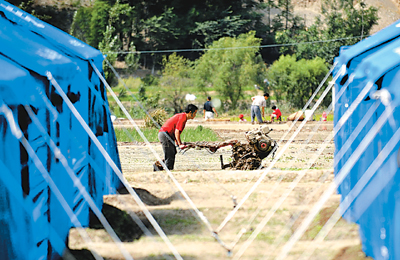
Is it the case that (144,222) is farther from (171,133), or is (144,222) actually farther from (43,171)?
(171,133)

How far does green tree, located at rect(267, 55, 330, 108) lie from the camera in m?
29.3

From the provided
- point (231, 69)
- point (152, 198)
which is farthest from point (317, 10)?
point (152, 198)

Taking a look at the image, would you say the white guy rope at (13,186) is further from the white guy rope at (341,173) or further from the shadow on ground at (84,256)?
the white guy rope at (341,173)

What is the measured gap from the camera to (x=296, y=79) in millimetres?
29094

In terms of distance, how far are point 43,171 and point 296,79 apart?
2602 cm

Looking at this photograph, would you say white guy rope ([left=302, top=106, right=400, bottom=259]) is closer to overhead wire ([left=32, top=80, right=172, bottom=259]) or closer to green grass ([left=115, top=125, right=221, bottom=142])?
overhead wire ([left=32, top=80, right=172, bottom=259])

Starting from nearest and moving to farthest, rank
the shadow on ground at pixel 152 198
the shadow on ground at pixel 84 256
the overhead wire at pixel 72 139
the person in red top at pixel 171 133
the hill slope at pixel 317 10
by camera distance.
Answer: the overhead wire at pixel 72 139
the shadow on ground at pixel 84 256
the shadow on ground at pixel 152 198
the person in red top at pixel 171 133
the hill slope at pixel 317 10

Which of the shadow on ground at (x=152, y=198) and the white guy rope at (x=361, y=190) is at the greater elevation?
the white guy rope at (x=361, y=190)

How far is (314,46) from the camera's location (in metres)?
39.0

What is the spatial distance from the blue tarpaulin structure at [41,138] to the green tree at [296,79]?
2355cm

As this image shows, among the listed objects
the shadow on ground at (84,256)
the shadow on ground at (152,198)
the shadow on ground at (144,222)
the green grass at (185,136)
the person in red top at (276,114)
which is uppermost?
the shadow on ground at (84,256)

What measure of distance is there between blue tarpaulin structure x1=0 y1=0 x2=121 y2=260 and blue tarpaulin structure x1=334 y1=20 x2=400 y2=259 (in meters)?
2.80

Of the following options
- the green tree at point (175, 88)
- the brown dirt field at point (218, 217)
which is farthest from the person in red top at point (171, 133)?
the green tree at point (175, 88)

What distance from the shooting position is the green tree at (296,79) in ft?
96.0
